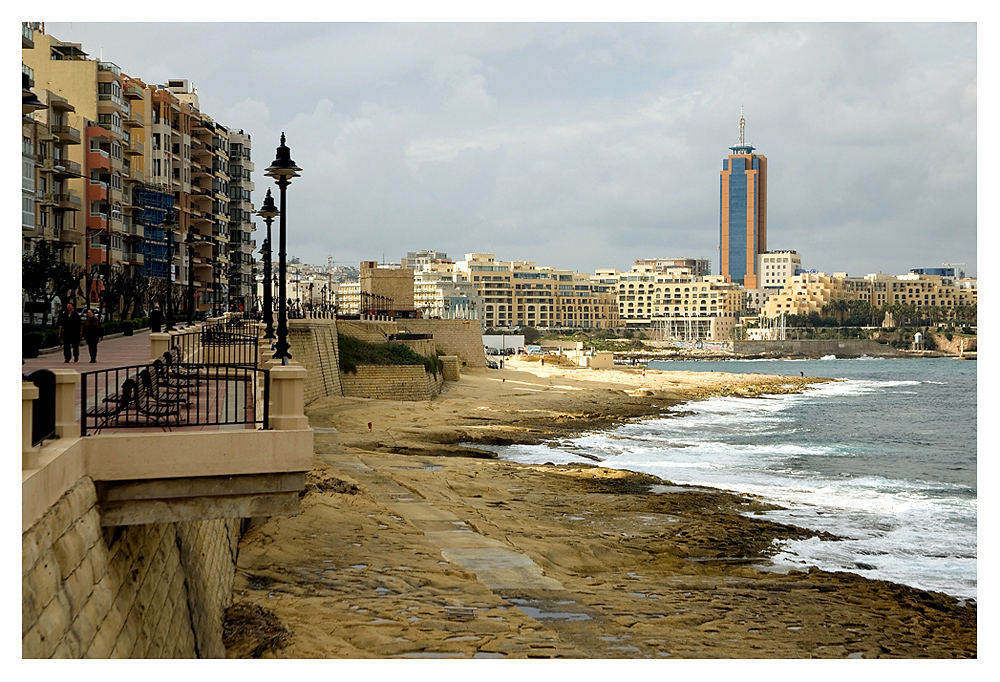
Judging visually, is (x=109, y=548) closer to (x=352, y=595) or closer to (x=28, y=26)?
(x=352, y=595)

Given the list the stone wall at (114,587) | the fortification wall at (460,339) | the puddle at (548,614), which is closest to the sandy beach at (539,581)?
the puddle at (548,614)

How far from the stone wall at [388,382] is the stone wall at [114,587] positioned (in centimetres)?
2992

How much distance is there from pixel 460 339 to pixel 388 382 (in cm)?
2073

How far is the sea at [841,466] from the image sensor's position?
17.0 m

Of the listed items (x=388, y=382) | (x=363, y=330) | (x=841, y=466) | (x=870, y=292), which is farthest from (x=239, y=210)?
(x=870, y=292)

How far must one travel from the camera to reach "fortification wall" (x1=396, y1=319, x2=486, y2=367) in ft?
194

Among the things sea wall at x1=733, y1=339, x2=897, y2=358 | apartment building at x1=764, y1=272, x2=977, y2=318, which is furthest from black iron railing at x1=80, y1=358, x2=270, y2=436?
apartment building at x1=764, y1=272, x2=977, y2=318

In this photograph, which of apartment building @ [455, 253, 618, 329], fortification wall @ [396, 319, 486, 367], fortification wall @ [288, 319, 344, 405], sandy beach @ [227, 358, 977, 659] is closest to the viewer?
sandy beach @ [227, 358, 977, 659]

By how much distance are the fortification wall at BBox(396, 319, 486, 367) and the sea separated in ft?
47.2

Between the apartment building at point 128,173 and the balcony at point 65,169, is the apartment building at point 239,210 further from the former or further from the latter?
the balcony at point 65,169

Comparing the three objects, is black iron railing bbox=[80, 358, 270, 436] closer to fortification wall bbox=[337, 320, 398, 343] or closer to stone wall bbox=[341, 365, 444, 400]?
stone wall bbox=[341, 365, 444, 400]

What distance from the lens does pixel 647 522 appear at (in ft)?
60.1

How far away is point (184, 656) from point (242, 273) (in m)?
71.0
